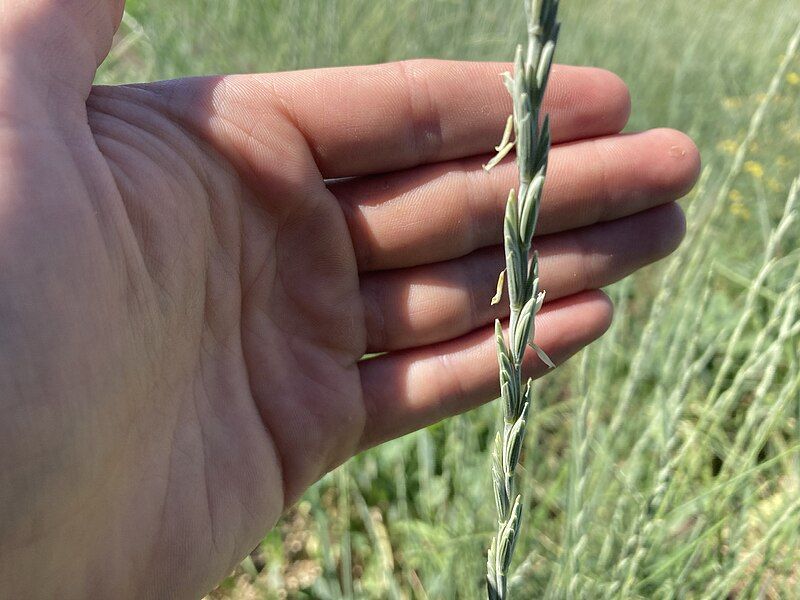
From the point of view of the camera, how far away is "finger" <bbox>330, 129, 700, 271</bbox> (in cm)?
128

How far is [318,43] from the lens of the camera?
211 centimetres

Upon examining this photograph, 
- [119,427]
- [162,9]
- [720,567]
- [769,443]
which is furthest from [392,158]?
[162,9]

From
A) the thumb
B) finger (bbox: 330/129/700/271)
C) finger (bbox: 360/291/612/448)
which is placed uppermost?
the thumb

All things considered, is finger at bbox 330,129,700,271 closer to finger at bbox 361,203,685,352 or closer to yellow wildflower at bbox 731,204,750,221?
finger at bbox 361,203,685,352

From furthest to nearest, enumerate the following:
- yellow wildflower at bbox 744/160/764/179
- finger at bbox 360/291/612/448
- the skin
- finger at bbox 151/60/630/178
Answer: yellow wildflower at bbox 744/160/764/179 < finger at bbox 360/291/612/448 < finger at bbox 151/60/630/178 < the skin

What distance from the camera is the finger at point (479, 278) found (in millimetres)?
1326

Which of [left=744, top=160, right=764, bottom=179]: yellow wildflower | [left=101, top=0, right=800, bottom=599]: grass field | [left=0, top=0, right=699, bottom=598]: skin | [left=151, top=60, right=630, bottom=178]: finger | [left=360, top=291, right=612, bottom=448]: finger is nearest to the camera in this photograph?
[left=0, top=0, right=699, bottom=598]: skin

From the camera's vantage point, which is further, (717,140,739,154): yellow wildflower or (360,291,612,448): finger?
(717,140,739,154): yellow wildflower

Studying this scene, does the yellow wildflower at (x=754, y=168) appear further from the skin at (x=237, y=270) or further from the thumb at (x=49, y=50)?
the thumb at (x=49, y=50)

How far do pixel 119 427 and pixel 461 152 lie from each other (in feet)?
2.46

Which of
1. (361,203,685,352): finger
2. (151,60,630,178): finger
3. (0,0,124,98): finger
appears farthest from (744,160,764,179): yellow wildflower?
(0,0,124,98): finger

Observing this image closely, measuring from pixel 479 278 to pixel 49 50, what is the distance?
2.59 ft

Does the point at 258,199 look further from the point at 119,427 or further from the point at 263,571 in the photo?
the point at 263,571

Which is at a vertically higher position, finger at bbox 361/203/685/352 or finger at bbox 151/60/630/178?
finger at bbox 151/60/630/178
